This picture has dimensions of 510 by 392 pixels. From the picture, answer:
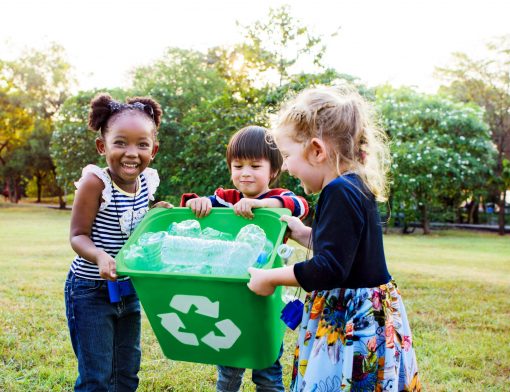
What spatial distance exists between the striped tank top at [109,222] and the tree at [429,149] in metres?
12.8

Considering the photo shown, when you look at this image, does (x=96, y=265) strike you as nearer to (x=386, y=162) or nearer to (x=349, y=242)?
(x=349, y=242)

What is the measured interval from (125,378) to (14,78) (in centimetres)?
2766

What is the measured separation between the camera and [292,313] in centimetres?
183

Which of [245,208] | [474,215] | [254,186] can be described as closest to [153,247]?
[245,208]

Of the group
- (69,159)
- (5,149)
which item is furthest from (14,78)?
(69,159)

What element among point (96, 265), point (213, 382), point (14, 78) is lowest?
point (213, 382)

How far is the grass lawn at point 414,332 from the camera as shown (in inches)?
114

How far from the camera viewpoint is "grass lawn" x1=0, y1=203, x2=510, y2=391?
2.90 m

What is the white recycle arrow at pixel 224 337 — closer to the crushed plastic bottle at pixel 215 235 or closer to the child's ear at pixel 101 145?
the crushed plastic bottle at pixel 215 235

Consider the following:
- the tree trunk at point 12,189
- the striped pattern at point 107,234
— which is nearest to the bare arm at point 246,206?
the striped pattern at point 107,234

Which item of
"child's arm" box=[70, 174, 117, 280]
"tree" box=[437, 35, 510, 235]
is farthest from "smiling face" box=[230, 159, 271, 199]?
"tree" box=[437, 35, 510, 235]

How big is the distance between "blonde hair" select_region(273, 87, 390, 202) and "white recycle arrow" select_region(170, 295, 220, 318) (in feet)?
→ 1.98

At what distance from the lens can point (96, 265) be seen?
78.7 inches

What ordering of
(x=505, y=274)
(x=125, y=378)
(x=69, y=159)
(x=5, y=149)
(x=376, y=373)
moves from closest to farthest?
(x=376, y=373) < (x=125, y=378) < (x=505, y=274) < (x=69, y=159) < (x=5, y=149)
